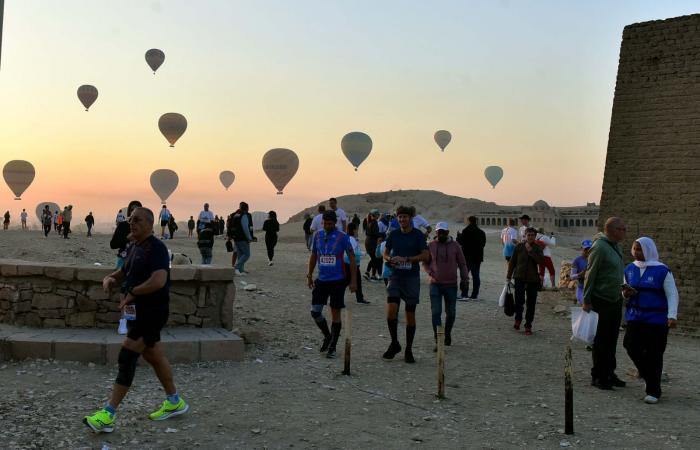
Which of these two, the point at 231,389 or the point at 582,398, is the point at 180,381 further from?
the point at 582,398

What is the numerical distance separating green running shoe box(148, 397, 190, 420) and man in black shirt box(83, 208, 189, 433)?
0.37m

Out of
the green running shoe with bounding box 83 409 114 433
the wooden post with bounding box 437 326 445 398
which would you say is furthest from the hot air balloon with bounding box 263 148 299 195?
the green running shoe with bounding box 83 409 114 433

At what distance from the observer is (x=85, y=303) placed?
8133 mm

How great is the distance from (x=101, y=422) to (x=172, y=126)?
47875 mm

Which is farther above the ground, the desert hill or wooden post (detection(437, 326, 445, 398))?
the desert hill

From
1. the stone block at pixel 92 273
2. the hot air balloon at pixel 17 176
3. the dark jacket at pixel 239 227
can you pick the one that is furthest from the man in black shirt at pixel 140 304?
the hot air balloon at pixel 17 176

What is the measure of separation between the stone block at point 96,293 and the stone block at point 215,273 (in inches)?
45.2

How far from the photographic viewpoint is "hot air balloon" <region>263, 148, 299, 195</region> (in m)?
52.0

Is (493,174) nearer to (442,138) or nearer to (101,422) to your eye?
(442,138)

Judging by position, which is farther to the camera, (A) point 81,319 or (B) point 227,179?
(B) point 227,179

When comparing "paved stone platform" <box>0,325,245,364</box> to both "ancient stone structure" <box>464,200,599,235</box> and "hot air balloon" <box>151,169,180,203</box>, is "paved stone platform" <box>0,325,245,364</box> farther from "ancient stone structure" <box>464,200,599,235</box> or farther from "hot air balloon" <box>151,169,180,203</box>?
"ancient stone structure" <box>464,200,599,235</box>

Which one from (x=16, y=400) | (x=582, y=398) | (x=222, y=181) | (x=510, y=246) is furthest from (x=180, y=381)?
(x=222, y=181)

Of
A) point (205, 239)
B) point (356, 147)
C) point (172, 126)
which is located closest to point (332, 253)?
point (205, 239)

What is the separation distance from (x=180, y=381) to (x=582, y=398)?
13.7ft
